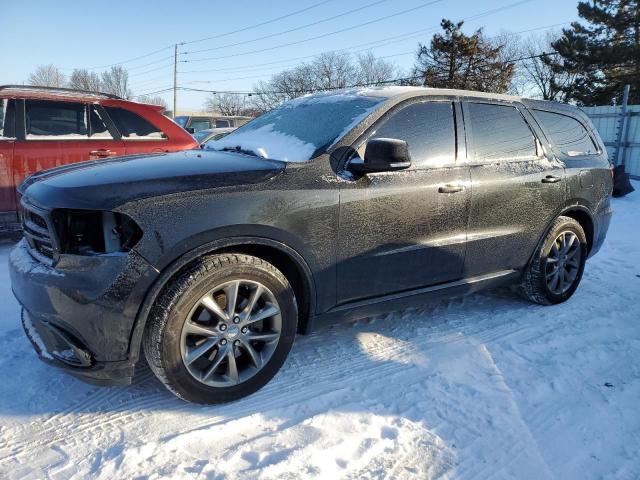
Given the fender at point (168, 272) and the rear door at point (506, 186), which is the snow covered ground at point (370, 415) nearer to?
the fender at point (168, 272)

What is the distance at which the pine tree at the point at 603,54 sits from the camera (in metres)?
27.5

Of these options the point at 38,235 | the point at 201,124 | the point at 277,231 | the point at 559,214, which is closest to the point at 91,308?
the point at 38,235

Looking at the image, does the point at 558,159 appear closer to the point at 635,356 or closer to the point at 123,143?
the point at 635,356

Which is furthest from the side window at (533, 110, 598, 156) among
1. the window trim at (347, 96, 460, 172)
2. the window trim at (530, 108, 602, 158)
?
the window trim at (347, 96, 460, 172)

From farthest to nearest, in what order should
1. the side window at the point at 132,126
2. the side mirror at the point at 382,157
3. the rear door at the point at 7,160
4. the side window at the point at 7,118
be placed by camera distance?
the side window at the point at 132,126 < the side window at the point at 7,118 < the rear door at the point at 7,160 < the side mirror at the point at 382,157

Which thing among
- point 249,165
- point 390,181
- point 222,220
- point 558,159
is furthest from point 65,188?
point 558,159

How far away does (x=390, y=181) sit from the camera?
300cm

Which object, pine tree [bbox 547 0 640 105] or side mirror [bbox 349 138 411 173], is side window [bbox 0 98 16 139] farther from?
pine tree [bbox 547 0 640 105]

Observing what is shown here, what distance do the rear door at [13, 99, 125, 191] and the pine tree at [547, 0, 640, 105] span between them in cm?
3019

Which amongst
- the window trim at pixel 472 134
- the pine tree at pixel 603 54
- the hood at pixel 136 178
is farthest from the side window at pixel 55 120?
the pine tree at pixel 603 54

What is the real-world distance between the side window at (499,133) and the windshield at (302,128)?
825mm

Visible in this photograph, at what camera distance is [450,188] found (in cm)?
326

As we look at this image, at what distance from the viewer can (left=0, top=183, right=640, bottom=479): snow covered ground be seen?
219 centimetres

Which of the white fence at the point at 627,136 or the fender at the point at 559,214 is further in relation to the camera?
the white fence at the point at 627,136
